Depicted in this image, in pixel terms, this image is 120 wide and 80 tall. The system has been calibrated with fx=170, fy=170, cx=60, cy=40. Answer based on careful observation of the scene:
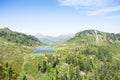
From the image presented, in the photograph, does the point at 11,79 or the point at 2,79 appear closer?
the point at 2,79

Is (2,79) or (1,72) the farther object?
(1,72)

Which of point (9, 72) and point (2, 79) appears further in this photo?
point (9, 72)
